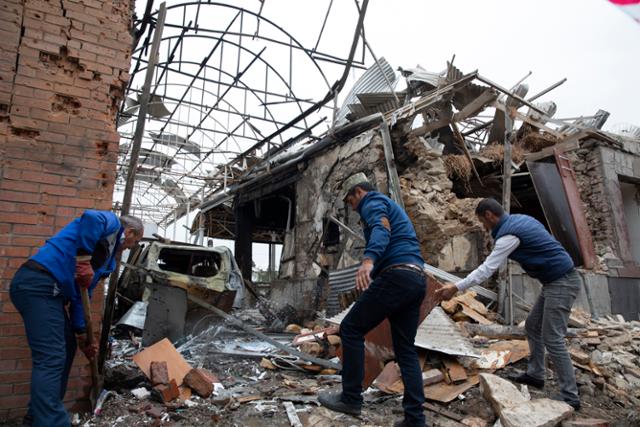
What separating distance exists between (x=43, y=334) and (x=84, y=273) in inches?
15.8

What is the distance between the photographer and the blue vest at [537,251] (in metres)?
3.34

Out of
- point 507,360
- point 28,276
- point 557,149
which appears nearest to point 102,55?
point 28,276

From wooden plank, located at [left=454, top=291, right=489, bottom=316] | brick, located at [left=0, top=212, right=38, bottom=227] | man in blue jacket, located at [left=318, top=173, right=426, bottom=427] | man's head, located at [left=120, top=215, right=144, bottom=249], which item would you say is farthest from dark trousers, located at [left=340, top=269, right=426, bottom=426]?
wooden plank, located at [left=454, top=291, right=489, bottom=316]

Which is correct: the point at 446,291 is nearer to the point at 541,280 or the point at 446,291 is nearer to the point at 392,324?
the point at 392,324

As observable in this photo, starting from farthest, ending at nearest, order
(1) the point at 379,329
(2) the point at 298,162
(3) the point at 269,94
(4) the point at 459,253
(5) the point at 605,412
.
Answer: (3) the point at 269,94 < (2) the point at 298,162 < (4) the point at 459,253 < (1) the point at 379,329 < (5) the point at 605,412

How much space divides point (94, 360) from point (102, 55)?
2.38 m

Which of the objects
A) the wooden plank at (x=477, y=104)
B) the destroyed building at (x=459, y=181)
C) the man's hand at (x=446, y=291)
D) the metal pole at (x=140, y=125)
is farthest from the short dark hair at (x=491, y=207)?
the wooden plank at (x=477, y=104)

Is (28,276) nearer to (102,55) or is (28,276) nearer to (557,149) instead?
(102,55)

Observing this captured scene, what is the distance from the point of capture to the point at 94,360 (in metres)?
2.88

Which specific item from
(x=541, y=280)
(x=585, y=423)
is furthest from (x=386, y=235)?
(x=585, y=423)

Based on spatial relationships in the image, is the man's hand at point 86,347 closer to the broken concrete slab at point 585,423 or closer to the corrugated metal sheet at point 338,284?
the broken concrete slab at point 585,423

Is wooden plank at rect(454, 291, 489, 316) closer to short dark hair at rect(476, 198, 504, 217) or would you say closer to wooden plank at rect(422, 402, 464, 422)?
short dark hair at rect(476, 198, 504, 217)

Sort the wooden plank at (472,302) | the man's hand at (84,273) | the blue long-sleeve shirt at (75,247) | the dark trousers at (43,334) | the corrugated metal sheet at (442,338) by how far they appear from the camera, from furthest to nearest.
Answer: the wooden plank at (472,302) → the corrugated metal sheet at (442,338) → the man's hand at (84,273) → the blue long-sleeve shirt at (75,247) → the dark trousers at (43,334)

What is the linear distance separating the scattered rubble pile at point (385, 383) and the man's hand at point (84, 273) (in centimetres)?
99
